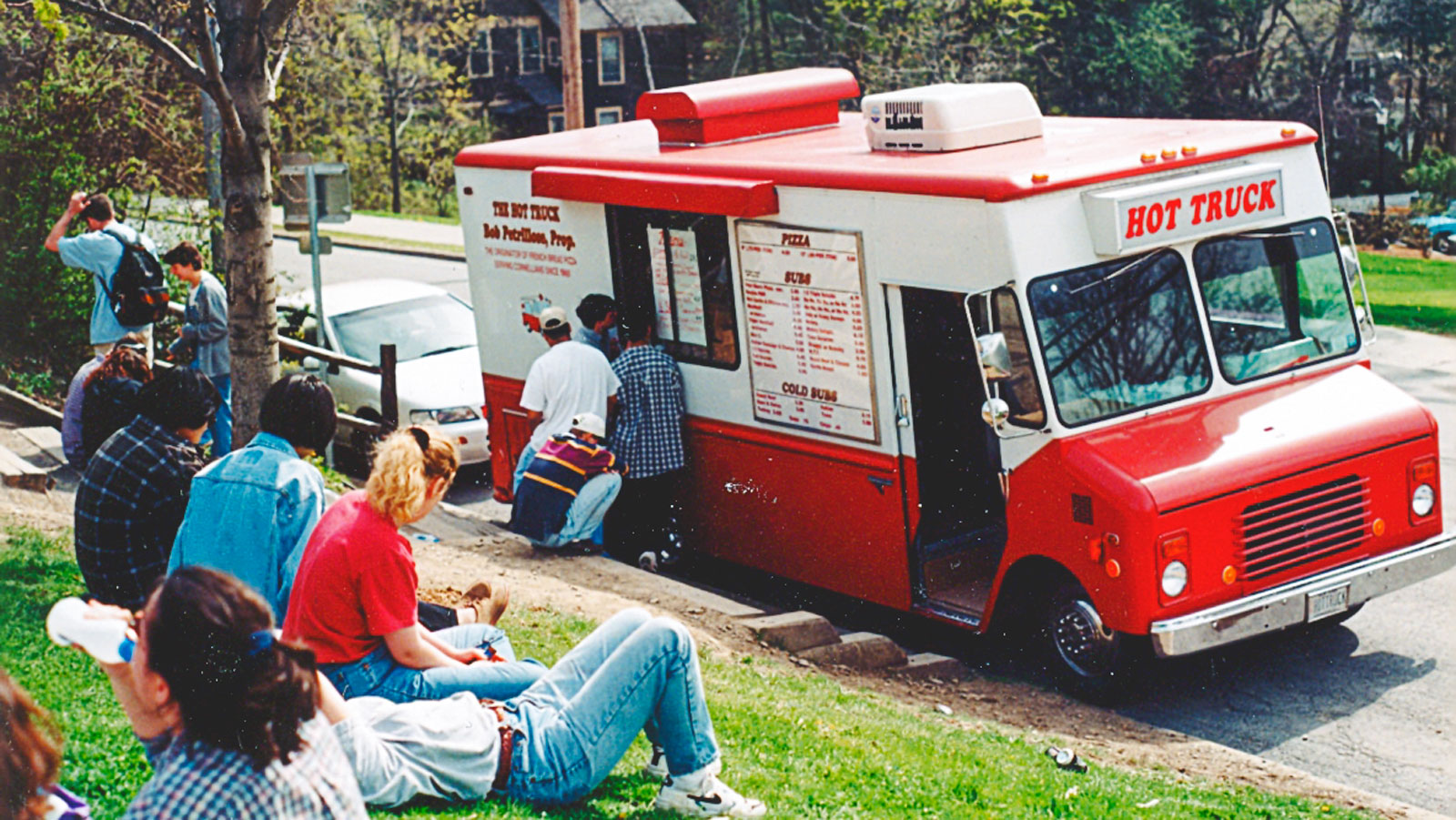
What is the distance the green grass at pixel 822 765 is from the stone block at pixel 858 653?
2.34 ft

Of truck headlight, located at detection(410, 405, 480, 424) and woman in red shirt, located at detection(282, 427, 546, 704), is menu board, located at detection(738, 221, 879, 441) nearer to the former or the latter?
woman in red shirt, located at detection(282, 427, 546, 704)

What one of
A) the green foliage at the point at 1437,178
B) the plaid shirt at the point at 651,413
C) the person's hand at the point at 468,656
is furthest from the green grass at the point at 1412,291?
the person's hand at the point at 468,656

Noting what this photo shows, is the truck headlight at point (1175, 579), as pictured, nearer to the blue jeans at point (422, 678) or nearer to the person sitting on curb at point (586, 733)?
the person sitting on curb at point (586, 733)

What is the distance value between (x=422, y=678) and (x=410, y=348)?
30.3ft

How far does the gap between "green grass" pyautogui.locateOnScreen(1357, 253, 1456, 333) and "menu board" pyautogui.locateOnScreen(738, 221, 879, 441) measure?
1418cm

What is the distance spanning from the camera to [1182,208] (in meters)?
7.79

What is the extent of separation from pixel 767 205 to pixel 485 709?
4.36 m

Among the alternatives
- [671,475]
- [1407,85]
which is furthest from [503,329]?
[1407,85]

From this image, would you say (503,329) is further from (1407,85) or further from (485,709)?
(1407,85)

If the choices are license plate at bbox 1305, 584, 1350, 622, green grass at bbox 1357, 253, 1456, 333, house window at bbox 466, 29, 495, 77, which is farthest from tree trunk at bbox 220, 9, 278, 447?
house window at bbox 466, 29, 495, 77

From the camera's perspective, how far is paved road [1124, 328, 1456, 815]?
23.0ft

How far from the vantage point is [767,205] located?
8805 mm

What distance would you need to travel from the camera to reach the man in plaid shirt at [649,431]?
973 centimetres

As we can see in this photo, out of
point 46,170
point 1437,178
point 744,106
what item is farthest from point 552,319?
point 1437,178
